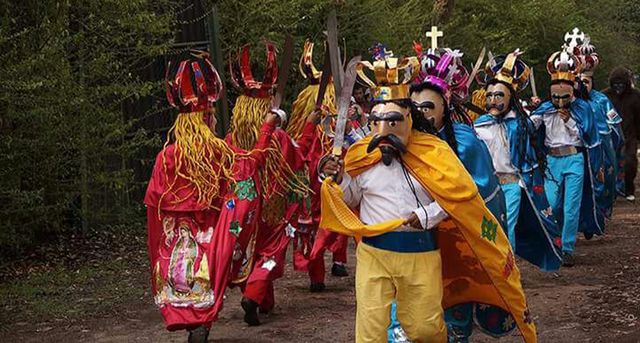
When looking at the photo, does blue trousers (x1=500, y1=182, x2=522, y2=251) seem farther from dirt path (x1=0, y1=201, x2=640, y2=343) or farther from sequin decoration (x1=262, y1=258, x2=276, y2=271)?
sequin decoration (x1=262, y1=258, x2=276, y2=271)

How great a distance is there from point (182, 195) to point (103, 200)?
6.08 m

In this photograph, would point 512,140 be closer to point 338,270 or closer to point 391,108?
point 338,270

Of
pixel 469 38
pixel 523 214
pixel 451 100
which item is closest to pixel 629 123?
pixel 469 38

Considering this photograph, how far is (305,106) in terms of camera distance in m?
10.3

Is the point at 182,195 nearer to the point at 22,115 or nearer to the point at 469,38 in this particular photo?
the point at 22,115

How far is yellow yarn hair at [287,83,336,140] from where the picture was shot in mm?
10195

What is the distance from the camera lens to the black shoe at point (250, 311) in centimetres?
870

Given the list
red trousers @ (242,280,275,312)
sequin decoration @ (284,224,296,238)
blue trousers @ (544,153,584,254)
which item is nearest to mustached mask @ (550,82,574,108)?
blue trousers @ (544,153,584,254)

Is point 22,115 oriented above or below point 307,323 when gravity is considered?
above

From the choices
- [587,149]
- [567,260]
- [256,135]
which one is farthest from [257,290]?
[587,149]

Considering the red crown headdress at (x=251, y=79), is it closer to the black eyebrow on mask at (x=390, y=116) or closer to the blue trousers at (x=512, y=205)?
the blue trousers at (x=512, y=205)

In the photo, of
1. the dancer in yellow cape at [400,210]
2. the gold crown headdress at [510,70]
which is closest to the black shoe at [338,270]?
the gold crown headdress at [510,70]

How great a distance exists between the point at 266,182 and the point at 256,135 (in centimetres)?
43

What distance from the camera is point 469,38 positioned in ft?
80.3
